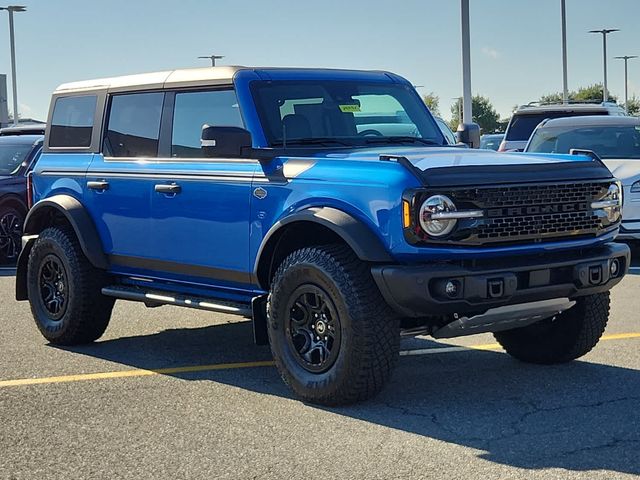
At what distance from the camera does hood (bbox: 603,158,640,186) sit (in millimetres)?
12820

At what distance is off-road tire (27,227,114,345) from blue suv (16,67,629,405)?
0.05 ft

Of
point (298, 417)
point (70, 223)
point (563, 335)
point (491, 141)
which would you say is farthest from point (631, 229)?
point (491, 141)

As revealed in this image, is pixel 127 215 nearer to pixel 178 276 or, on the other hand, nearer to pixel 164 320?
pixel 178 276

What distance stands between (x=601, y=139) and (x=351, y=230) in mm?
9102

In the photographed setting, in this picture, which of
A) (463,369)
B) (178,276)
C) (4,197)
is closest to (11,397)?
(178,276)

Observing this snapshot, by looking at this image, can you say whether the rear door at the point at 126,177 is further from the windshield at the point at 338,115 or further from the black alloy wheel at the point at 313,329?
the black alloy wheel at the point at 313,329

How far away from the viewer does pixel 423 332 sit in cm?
624

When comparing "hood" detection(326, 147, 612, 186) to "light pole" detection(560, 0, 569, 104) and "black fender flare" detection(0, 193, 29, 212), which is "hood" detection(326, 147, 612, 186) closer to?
"black fender flare" detection(0, 193, 29, 212)

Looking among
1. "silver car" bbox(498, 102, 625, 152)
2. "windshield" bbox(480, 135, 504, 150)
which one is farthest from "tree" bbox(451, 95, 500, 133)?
"silver car" bbox(498, 102, 625, 152)

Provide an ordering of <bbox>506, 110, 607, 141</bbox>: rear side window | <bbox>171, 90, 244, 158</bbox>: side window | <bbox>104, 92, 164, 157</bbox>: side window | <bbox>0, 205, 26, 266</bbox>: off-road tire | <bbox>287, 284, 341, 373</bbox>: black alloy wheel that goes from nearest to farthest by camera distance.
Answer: <bbox>287, 284, 341, 373</bbox>: black alloy wheel → <bbox>171, 90, 244, 158</bbox>: side window → <bbox>104, 92, 164, 157</bbox>: side window → <bbox>0, 205, 26, 266</bbox>: off-road tire → <bbox>506, 110, 607, 141</bbox>: rear side window

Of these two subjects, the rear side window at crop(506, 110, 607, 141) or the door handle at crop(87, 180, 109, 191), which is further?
the rear side window at crop(506, 110, 607, 141)

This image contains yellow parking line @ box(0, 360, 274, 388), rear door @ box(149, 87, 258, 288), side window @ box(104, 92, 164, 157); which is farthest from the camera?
side window @ box(104, 92, 164, 157)

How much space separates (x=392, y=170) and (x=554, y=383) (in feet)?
5.71

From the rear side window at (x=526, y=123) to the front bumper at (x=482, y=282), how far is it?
13343mm
